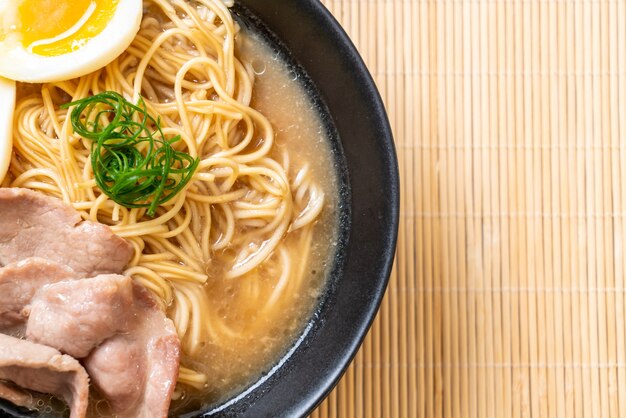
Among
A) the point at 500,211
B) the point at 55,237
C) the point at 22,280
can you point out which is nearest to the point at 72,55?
the point at 55,237

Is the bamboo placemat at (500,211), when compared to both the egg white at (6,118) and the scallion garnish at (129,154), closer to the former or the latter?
the scallion garnish at (129,154)

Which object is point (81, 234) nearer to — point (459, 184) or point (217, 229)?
→ point (217, 229)

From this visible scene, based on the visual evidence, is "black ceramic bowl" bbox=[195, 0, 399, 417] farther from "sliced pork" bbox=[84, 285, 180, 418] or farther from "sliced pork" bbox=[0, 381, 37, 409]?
"sliced pork" bbox=[0, 381, 37, 409]

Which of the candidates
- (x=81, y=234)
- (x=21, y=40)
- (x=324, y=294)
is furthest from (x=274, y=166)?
(x=21, y=40)

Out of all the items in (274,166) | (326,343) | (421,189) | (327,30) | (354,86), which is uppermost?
(327,30)

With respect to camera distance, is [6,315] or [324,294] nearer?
[6,315]

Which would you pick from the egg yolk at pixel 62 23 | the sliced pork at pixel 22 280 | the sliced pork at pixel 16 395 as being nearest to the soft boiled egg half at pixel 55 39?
Result: the egg yolk at pixel 62 23

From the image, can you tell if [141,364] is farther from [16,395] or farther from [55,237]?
[55,237]
